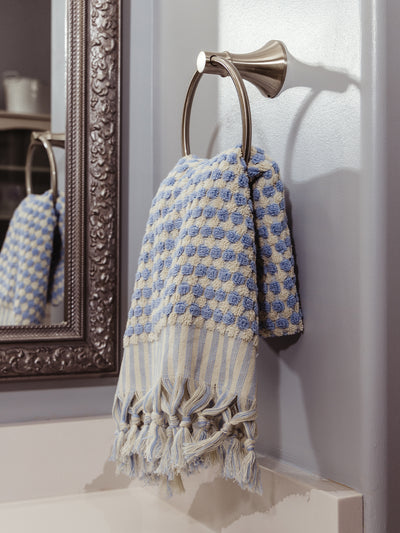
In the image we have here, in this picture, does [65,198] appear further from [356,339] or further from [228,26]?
[356,339]

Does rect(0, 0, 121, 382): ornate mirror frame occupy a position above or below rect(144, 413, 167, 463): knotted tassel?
above

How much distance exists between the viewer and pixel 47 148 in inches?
41.2

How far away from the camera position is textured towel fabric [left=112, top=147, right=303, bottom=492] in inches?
26.9

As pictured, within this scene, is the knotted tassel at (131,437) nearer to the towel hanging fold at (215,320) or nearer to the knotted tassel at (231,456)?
the towel hanging fold at (215,320)

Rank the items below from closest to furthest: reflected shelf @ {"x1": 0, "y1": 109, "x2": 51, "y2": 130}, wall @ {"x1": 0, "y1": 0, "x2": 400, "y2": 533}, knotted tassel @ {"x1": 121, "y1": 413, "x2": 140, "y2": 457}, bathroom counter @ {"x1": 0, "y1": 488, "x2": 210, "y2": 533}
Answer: wall @ {"x1": 0, "y1": 0, "x2": 400, "y2": 533} → knotted tassel @ {"x1": 121, "y1": 413, "x2": 140, "y2": 457} → bathroom counter @ {"x1": 0, "y1": 488, "x2": 210, "y2": 533} → reflected shelf @ {"x1": 0, "y1": 109, "x2": 51, "y2": 130}

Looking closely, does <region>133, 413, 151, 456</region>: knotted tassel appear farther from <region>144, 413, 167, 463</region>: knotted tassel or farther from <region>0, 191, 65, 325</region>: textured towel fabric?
<region>0, 191, 65, 325</region>: textured towel fabric

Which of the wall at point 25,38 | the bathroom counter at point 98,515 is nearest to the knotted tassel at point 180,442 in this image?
the bathroom counter at point 98,515

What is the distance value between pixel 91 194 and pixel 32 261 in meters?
0.15

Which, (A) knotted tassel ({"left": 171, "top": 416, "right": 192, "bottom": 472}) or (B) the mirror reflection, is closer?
(A) knotted tassel ({"left": 171, "top": 416, "right": 192, "bottom": 472})

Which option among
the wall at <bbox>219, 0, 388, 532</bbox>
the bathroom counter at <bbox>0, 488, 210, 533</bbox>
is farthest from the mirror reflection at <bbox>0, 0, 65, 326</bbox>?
the wall at <bbox>219, 0, 388, 532</bbox>

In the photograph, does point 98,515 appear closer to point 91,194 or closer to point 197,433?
point 197,433

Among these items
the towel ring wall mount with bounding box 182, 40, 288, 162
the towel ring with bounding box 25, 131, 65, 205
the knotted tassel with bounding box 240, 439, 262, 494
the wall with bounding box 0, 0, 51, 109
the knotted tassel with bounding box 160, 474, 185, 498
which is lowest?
the knotted tassel with bounding box 160, 474, 185, 498

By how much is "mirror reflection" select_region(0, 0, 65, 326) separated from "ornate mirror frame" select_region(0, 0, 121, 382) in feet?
0.06

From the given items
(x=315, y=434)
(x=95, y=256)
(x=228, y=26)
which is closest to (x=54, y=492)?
(x=95, y=256)
